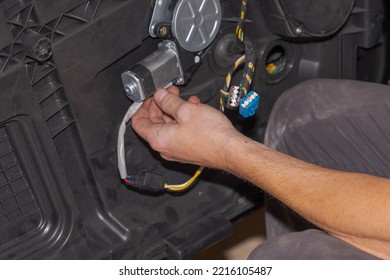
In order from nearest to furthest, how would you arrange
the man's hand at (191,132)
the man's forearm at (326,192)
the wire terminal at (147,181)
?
the man's forearm at (326,192) → the man's hand at (191,132) → the wire terminal at (147,181)

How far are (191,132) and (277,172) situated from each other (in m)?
0.18

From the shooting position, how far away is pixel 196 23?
4.54ft

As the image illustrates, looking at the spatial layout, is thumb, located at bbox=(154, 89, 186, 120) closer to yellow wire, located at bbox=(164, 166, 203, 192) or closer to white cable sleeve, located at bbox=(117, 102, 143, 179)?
white cable sleeve, located at bbox=(117, 102, 143, 179)

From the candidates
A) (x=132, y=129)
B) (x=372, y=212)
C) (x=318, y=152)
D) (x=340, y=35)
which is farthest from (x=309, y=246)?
(x=340, y=35)

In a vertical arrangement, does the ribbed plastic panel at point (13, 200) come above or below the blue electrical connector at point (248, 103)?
below

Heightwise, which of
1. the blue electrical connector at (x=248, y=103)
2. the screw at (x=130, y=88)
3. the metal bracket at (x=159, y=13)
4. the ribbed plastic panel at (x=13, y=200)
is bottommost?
the ribbed plastic panel at (x=13, y=200)

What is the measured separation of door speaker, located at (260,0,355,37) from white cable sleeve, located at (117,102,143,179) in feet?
1.21

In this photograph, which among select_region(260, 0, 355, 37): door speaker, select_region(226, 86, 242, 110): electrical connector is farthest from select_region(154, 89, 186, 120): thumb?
select_region(260, 0, 355, 37): door speaker

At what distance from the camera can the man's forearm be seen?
1110 millimetres

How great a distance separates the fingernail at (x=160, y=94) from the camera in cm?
136

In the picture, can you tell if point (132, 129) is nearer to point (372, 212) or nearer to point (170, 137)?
point (170, 137)

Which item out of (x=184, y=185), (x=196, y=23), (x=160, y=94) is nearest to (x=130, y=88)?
(x=160, y=94)

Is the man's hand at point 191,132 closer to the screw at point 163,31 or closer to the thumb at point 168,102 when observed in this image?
the thumb at point 168,102

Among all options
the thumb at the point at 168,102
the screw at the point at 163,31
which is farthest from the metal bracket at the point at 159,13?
the thumb at the point at 168,102
